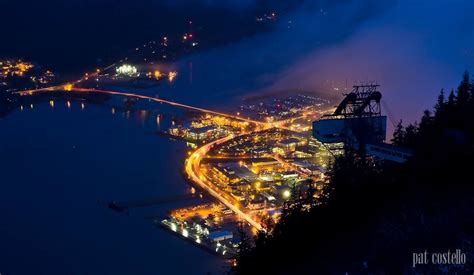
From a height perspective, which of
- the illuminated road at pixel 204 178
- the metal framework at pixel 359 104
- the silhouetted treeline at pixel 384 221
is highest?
the metal framework at pixel 359 104

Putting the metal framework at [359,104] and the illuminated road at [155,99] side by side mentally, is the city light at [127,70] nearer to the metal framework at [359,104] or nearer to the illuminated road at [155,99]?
the illuminated road at [155,99]

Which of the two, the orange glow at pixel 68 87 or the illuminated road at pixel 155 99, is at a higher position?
the orange glow at pixel 68 87

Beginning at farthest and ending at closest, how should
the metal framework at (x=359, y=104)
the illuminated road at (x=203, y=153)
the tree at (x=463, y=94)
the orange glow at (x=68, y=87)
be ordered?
the orange glow at (x=68, y=87) < the illuminated road at (x=203, y=153) < the metal framework at (x=359, y=104) < the tree at (x=463, y=94)

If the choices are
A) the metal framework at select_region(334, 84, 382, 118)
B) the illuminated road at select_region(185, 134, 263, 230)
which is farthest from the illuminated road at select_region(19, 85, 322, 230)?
the metal framework at select_region(334, 84, 382, 118)

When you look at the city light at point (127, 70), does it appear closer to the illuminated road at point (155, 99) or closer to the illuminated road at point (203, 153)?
the illuminated road at point (203, 153)

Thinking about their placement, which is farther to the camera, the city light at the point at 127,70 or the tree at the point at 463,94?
the city light at the point at 127,70

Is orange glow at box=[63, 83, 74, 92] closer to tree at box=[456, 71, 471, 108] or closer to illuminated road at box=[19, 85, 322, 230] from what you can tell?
illuminated road at box=[19, 85, 322, 230]

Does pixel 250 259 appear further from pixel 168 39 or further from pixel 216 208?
pixel 168 39

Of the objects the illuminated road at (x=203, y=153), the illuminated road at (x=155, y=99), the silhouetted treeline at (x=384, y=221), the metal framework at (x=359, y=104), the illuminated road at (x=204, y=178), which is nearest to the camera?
the silhouetted treeline at (x=384, y=221)

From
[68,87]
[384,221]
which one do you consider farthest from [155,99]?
[384,221]

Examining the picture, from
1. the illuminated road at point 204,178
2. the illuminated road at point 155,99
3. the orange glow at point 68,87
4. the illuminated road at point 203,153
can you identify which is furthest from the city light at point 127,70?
the illuminated road at point 204,178
